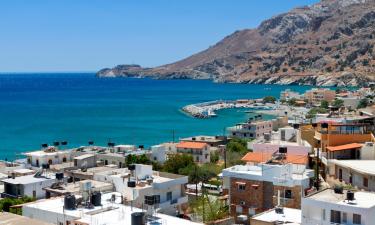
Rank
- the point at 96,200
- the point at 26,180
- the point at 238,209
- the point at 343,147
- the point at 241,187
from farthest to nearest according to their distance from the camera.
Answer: the point at 26,180
the point at 343,147
the point at 238,209
the point at 241,187
the point at 96,200

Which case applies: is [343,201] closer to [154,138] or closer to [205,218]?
[205,218]

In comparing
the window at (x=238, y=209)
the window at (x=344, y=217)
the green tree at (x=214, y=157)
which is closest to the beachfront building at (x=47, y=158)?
the green tree at (x=214, y=157)

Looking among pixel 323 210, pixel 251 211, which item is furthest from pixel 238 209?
pixel 323 210

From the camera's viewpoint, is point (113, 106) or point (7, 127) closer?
point (7, 127)

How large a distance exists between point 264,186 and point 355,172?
12.9 ft

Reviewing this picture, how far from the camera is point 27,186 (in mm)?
28547

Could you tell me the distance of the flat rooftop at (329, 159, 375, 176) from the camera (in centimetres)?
2273

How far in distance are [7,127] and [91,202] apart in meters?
86.6

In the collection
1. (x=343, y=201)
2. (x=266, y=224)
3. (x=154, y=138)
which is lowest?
(x=154, y=138)

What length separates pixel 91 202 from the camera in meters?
20.2

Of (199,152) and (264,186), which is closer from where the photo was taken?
(264,186)

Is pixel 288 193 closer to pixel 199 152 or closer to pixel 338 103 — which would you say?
pixel 199 152

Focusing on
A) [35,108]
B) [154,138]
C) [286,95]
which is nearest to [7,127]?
[154,138]

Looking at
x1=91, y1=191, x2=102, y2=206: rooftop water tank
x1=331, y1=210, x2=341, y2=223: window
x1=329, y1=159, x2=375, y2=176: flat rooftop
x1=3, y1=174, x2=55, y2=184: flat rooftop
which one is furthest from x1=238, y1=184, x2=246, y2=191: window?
x1=3, y1=174, x2=55, y2=184: flat rooftop
